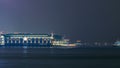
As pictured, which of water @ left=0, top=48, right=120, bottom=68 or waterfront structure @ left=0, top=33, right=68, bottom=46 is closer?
water @ left=0, top=48, right=120, bottom=68

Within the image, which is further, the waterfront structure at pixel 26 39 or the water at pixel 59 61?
the waterfront structure at pixel 26 39

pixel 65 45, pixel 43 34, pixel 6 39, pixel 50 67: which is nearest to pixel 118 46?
pixel 65 45

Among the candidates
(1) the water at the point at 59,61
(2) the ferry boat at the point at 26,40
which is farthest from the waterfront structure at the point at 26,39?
(1) the water at the point at 59,61

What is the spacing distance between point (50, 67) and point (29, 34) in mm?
117610

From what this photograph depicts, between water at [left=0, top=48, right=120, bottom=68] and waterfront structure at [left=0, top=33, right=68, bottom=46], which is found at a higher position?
waterfront structure at [left=0, top=33, right=68, bottom=46]

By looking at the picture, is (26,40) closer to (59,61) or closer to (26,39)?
(26,39)

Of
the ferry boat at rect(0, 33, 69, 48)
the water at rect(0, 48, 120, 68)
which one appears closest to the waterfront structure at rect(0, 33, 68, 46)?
the ferry boat at rect(0, 33, 69, 48)

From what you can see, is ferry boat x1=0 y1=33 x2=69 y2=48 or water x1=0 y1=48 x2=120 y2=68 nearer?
water x1=0 y1=48 x2=120 y2=68

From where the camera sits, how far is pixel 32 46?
166m

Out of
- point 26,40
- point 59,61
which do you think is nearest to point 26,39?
point 26,40

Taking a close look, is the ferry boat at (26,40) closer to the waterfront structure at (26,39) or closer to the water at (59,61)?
the waterfront structure at (26,39)

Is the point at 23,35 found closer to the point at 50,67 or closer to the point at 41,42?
the point at 41,42

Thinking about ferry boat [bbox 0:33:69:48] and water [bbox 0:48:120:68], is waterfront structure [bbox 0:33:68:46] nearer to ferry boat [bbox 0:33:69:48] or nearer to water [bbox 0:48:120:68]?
ferry boat [bbox 0:33:69:48]

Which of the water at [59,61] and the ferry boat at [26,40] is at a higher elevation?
the ferry boat at [26,40]
